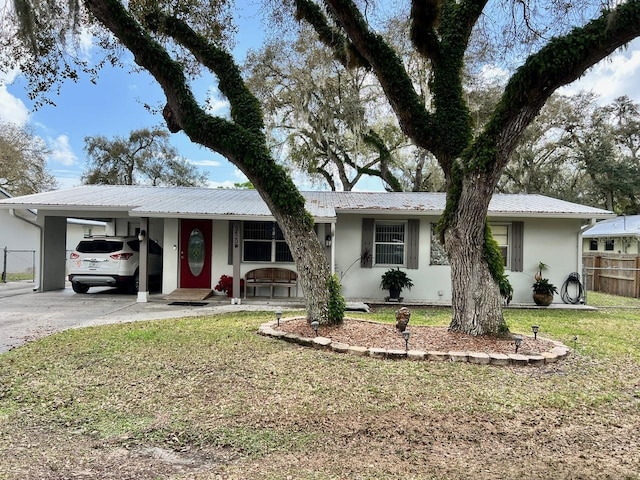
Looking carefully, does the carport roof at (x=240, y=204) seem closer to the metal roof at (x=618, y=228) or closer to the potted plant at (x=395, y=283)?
the potted plant at (x=395, y=283)

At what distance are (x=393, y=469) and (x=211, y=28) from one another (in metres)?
8.26

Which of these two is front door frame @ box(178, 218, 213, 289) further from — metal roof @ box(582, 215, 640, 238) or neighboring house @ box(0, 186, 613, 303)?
metal roof @ box(582, 215, 640, 238)

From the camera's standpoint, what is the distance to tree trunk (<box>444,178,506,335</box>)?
5.85 metres

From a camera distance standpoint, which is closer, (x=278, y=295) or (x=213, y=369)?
(x=213, y=369)

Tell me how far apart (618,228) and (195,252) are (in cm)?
1785

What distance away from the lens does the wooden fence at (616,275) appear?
44.2 ft

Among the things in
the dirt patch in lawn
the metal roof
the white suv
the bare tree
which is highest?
the bare tree

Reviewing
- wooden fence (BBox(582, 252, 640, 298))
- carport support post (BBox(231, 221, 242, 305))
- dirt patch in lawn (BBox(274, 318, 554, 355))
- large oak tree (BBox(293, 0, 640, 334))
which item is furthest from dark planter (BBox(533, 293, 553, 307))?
carport support post (BBox(231, 221, 242, 305))

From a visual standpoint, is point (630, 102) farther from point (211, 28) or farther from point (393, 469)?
point (393, 469)

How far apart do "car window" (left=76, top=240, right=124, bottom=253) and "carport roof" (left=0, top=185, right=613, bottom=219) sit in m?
0.92

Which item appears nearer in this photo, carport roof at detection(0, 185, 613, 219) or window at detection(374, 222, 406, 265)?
carport roof at detection(0, 185, 613, 219)

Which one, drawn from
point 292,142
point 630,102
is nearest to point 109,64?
point 292,142

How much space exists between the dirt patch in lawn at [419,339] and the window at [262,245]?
4728 millimetres

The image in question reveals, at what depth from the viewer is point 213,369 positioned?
4.65 m
